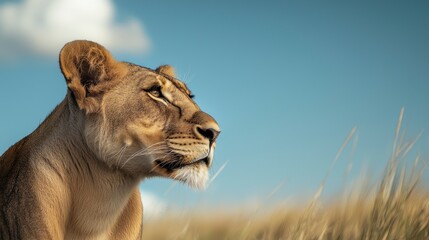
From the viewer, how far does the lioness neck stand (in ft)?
17.1

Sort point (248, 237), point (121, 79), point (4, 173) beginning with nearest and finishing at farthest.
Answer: point (121, 79) → point (4, 173) → point (248, 237)

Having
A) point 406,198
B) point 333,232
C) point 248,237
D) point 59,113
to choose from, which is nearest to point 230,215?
point 248,237

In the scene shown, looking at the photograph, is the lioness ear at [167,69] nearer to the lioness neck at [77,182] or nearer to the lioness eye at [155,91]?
the lioness eye at [155,91]

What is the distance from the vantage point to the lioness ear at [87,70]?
5.14m

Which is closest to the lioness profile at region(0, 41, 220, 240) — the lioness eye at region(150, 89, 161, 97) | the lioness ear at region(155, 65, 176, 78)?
the lioness eye at region(150, 89, 161, 97)

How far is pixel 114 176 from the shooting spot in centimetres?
519

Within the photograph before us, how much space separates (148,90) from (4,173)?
1.32 m

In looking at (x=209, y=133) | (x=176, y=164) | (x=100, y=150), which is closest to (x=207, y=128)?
(x=209, y=133)

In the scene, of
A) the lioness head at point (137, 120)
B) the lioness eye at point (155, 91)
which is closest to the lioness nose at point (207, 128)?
the lioness head at point (137, 120)

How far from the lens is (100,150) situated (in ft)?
16.6

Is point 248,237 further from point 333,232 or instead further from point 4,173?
point 4,173

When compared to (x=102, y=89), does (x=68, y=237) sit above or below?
below

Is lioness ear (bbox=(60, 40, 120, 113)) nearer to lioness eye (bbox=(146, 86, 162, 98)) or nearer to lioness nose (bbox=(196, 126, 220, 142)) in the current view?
lioness eye (bbox=(146, 86, 162, 98))

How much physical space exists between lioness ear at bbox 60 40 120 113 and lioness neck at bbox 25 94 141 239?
0.13 metres
